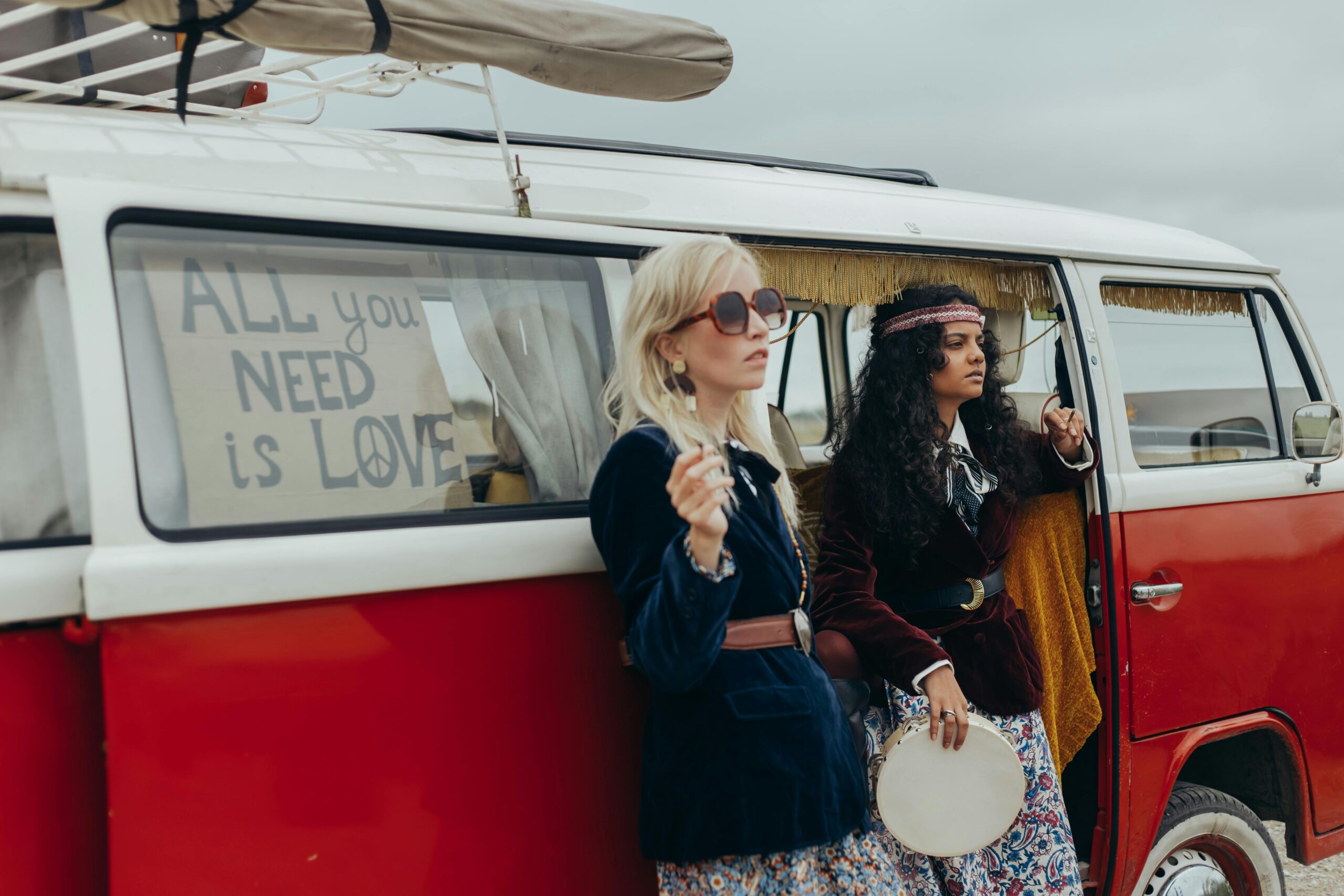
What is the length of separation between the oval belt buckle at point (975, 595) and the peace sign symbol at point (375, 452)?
4.96 feet

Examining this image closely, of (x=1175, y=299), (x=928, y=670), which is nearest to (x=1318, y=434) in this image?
(x=1175, y=299)

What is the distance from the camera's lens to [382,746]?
1.91 meters

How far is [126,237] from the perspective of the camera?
5.98 ft

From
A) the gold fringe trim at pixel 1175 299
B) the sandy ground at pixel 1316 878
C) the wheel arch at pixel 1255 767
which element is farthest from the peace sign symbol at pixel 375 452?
the sandy ground at pixel 1316 878

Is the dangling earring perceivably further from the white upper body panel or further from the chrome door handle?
Answer: the chrome door handle

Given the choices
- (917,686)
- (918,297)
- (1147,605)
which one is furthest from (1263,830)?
(918,297)

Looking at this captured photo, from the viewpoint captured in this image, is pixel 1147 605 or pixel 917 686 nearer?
pixel 917 686

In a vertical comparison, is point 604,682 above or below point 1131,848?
above

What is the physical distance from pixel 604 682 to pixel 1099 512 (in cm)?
162

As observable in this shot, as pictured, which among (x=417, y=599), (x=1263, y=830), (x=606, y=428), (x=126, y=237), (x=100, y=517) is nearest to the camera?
(x=100, y=517)

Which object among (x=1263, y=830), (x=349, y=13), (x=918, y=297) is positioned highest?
(x=349, y=13)

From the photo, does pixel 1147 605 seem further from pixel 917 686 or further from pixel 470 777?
pixel 470 777

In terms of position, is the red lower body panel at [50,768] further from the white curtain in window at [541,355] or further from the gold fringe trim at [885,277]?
the gold fringe trim at [885,277]

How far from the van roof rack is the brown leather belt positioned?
137cm
